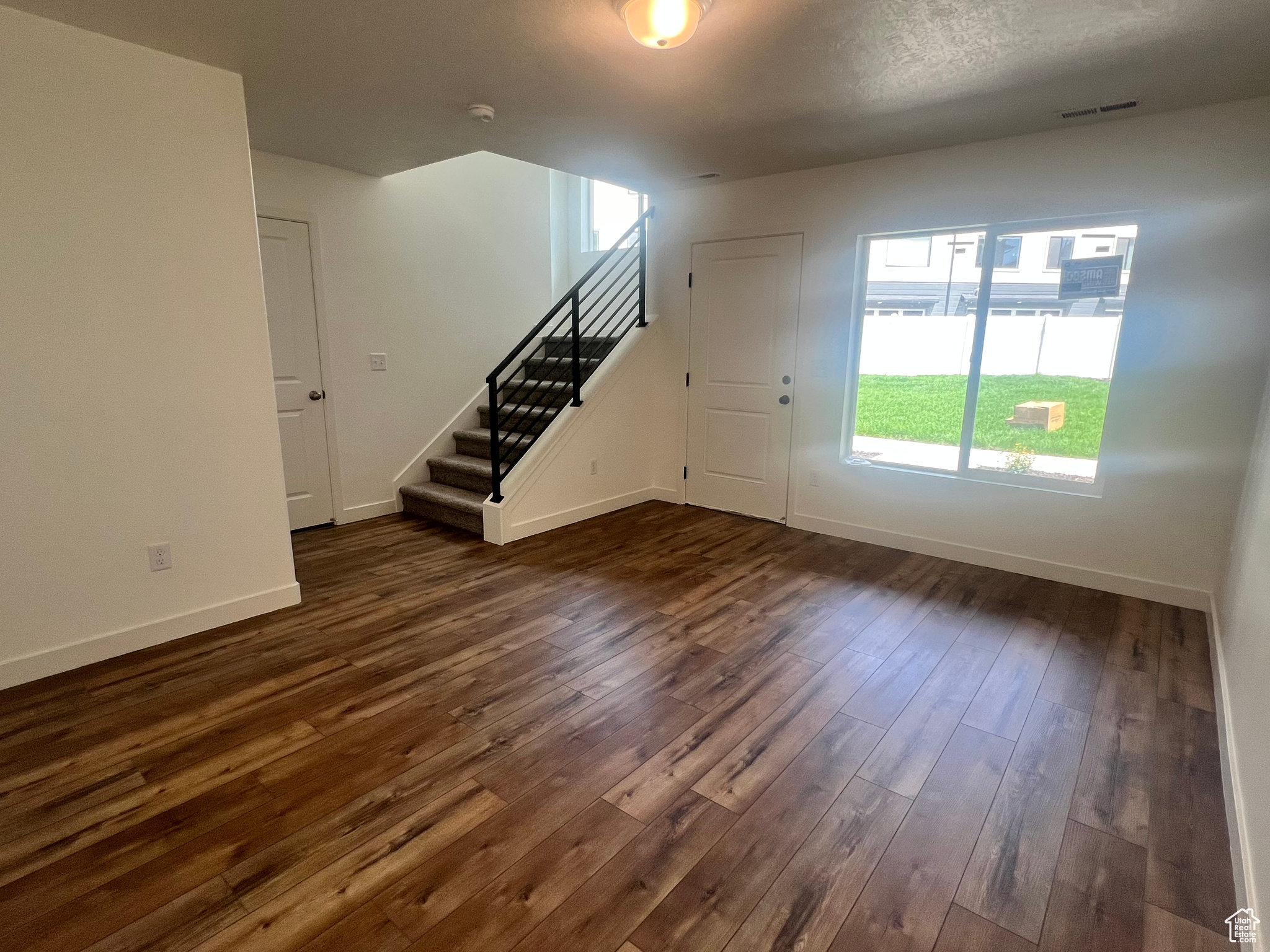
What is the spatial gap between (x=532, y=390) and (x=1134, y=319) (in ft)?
12.0

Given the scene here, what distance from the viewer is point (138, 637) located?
269cm

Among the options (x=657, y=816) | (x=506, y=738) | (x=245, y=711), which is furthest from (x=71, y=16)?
(x=657, y=816)

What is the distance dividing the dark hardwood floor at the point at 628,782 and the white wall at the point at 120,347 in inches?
12.7

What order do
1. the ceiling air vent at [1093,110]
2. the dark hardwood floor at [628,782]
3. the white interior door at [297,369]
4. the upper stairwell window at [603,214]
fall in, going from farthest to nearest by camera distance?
the upper stairwell window at [603,214]
the white interior door at [297,369]
the ceiling air vent at [1093,110]
the dark hardwood floor at [628,782]

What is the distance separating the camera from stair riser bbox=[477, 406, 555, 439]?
15.1 ft

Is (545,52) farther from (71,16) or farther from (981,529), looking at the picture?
(981,529)

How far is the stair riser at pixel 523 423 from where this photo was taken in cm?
461

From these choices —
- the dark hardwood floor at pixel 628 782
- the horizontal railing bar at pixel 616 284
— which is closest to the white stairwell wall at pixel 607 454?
the horizontal railing bar at pixel 616 284

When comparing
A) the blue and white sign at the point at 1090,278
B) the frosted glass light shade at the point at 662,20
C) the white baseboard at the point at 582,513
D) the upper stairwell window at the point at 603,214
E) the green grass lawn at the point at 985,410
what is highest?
the upper stairwell window at the point at 603,214

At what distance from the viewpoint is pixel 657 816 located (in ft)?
5.83

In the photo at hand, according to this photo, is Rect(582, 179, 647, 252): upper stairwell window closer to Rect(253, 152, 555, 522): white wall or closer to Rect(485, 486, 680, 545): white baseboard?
Rect(253, 152, 555, 522): white wall

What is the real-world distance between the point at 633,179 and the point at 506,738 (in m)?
3.86

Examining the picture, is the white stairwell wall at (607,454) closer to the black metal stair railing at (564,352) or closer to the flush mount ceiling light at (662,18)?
the black metal stair railing at (564,352)

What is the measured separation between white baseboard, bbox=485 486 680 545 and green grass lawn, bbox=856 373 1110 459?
5.92ft
